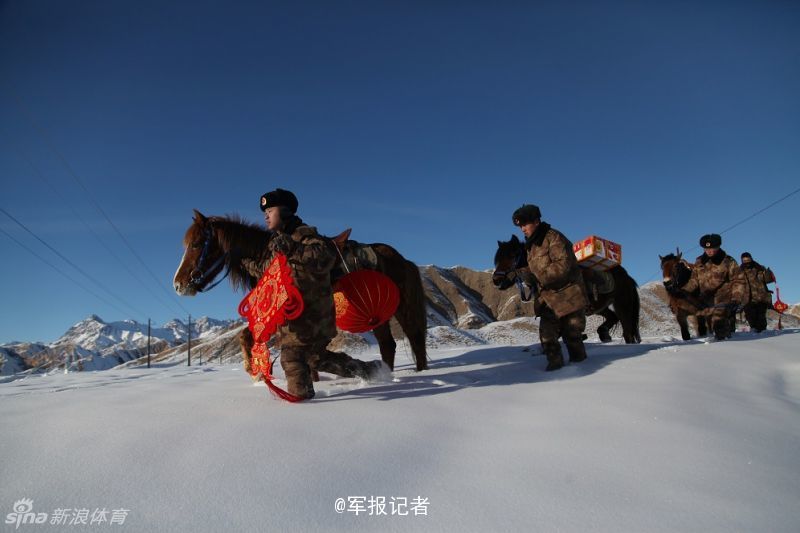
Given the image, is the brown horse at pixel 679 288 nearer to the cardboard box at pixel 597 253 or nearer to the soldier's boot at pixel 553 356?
the cardboard box at pixel 597 253

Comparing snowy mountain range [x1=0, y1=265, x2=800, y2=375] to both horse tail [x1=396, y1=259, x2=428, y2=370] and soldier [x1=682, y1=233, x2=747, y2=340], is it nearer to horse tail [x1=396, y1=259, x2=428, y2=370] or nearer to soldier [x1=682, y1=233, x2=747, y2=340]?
soldier [x1=682, y1=233, x2=747, y2=340]

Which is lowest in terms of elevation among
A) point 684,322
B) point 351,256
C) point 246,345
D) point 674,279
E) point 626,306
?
point 684,322

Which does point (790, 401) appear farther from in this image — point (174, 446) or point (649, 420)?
point (174, 446)

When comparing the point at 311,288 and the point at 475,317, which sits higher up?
the point at 475,317

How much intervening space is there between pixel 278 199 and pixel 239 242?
2.51ft

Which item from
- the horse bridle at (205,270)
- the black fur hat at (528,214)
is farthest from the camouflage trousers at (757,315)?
the horse bridle at (205,270)

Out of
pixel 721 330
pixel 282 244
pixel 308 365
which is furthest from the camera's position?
pixel 721 330

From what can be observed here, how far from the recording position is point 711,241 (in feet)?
26.7

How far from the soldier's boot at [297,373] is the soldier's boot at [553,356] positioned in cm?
257

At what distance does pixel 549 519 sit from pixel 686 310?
8.91 m

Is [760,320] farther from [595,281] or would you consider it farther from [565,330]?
[565,330]

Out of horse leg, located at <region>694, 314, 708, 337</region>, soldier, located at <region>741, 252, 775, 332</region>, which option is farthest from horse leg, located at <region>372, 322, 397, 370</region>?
horse leg, located at <region>694, 314, 708, 337</region>

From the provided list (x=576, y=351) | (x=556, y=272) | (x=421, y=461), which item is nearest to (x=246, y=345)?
(x=421, y=461)

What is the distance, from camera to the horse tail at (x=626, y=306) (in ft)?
29.1
